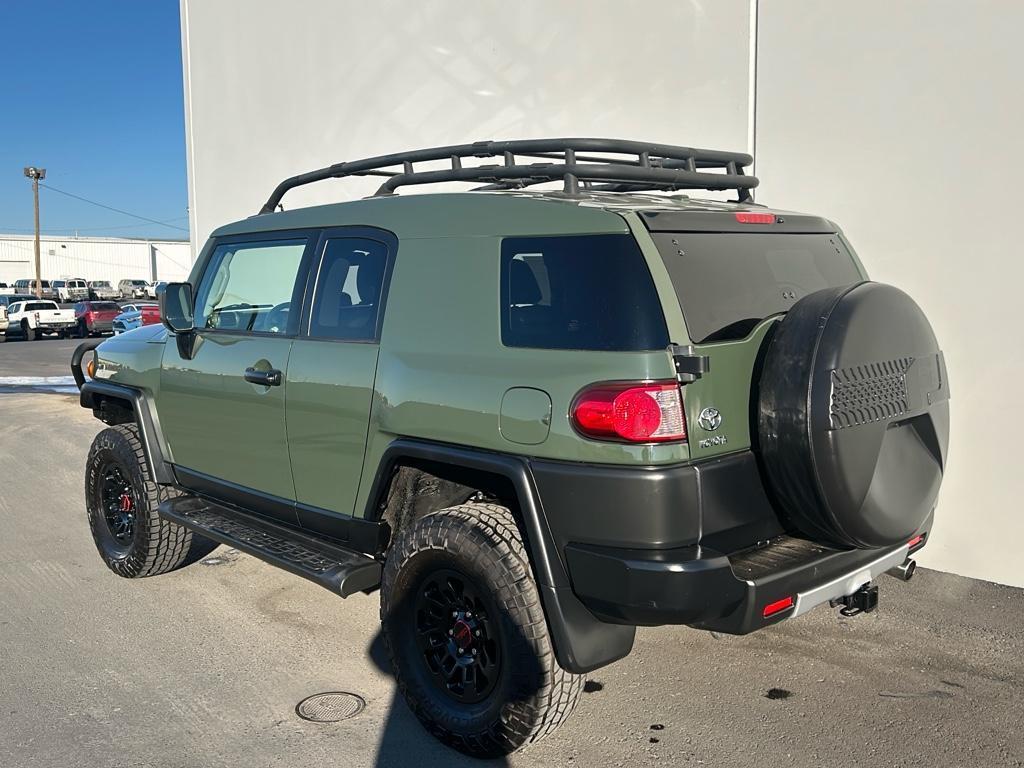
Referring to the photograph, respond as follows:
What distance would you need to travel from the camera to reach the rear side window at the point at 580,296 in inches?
112

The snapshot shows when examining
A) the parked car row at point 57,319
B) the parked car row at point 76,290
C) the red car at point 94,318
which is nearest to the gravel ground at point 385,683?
the parked car row at point 57,319

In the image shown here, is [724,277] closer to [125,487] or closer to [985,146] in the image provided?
[985,146]

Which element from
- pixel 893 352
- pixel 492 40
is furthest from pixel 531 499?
pixel 492 40

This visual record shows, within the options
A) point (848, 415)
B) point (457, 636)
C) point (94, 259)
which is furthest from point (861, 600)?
point (94, 259)

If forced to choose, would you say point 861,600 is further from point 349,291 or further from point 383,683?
point 349,291

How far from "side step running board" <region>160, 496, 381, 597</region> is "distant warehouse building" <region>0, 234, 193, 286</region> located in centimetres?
7812

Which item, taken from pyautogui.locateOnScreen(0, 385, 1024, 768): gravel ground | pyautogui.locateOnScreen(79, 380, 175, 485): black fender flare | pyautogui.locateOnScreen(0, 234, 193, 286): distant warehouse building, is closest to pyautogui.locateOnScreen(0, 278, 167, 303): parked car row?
pyautogui.locateOnScreen(0, 234, 193, 286): distant warehouse building

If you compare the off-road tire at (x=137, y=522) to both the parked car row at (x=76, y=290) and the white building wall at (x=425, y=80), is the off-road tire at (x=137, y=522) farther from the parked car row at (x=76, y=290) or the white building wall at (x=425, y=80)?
the parked car row at (x=76, y=290)

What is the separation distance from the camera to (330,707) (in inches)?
142

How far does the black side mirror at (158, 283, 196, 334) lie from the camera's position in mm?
4570

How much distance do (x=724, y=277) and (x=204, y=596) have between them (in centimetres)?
→ 332

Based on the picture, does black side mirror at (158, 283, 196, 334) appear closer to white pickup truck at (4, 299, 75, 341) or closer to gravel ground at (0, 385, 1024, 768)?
gravel ground at (0, 385, 1024, 768)

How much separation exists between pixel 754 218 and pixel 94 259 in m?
88.1

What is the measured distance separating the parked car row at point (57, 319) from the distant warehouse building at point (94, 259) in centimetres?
4670
